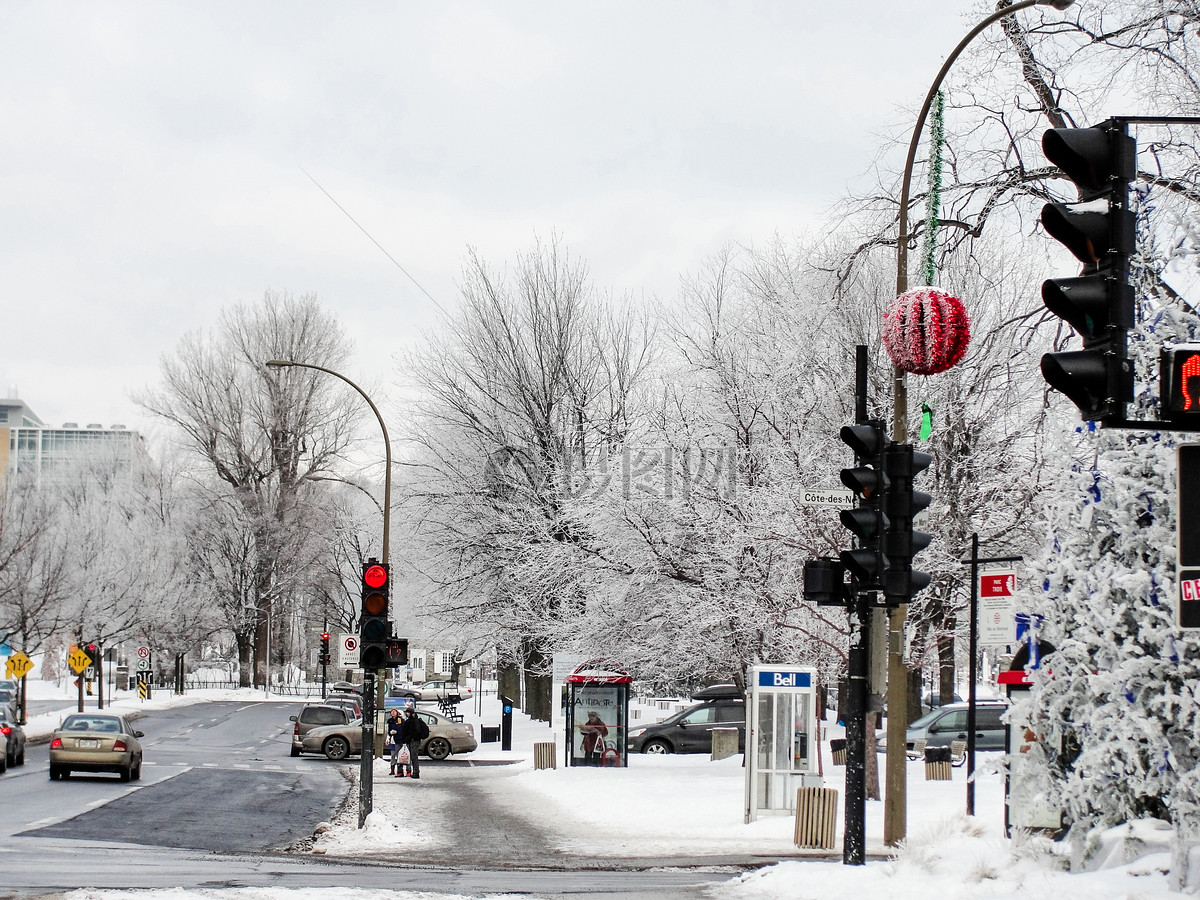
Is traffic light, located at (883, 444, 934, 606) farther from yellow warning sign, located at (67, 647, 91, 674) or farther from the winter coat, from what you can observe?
yellow warning sign, located at (67, 647, 91, 674)

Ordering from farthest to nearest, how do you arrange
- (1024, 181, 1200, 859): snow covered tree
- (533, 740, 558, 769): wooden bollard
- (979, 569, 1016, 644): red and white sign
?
(533, 740, 558, 769): wooden bollard < (979, 569, 1016, 644): red and white sign < (1024, 181, 1200, 859): snow covered tree

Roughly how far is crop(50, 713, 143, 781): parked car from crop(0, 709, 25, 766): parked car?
2851mm

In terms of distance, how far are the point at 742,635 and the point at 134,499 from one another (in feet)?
170

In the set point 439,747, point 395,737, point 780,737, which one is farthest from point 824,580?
point 439,747

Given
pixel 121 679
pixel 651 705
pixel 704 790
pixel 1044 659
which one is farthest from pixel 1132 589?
pixel 121 679

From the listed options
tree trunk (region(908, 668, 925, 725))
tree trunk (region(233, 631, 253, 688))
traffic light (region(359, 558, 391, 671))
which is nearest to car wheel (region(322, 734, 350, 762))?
tree trunk (region(908, 668, 925, 725))

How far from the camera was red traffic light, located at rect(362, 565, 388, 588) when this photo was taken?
17.9m

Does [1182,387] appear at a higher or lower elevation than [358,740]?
higher

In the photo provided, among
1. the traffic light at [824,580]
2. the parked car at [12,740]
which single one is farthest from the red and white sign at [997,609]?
the parked car at [12,740]

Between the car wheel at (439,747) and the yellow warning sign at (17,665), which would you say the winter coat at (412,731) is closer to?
the car wheel at (439,747)

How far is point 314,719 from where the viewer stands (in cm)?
3853

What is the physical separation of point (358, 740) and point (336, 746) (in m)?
0.62

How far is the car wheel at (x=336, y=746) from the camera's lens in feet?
124

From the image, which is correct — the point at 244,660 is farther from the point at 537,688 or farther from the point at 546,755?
the point at 546,755
